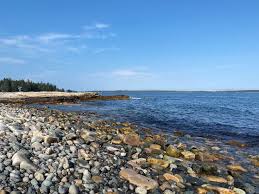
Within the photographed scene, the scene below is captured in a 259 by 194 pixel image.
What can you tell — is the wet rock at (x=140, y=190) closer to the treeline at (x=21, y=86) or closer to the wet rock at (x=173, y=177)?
the wet rock at (x=173, y=177)

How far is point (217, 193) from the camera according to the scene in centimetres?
891

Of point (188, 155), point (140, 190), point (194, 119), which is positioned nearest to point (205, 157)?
point (188, 155)

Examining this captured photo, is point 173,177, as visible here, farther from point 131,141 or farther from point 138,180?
point 131,141

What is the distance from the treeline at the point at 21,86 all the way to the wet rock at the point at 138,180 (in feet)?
280

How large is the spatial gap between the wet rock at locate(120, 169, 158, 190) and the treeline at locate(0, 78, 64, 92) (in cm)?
8537

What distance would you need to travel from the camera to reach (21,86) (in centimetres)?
9306

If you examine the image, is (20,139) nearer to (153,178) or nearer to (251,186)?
(153,178)

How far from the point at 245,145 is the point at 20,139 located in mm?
12033

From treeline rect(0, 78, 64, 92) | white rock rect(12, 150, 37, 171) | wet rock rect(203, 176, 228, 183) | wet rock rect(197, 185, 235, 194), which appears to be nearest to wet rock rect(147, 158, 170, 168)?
wet rock rect(203, 176, 228, 183)

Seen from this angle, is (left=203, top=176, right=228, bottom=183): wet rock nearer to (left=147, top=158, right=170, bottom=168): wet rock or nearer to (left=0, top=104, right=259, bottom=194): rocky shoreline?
(left=0, top=104, right=259, bottom=194): rocky shoreline

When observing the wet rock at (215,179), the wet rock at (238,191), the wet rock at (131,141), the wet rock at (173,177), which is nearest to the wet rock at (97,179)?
the wet rock at (173,177)

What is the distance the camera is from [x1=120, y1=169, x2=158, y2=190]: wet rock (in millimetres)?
8594

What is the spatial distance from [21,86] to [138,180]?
89.7m

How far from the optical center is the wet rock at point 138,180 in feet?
28.2
